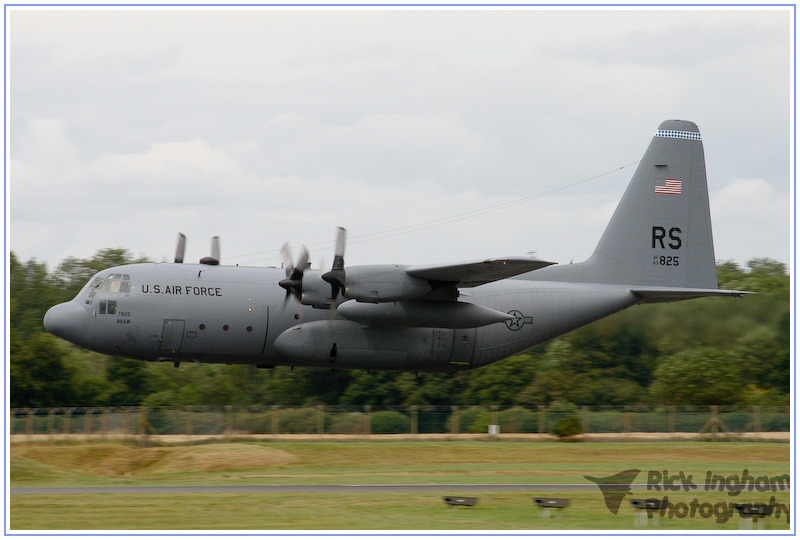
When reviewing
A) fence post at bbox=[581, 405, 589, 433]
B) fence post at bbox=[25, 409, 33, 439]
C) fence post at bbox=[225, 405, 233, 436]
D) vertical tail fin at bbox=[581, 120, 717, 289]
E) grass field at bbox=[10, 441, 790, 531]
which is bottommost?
grass field at bbox=[10, 441, 790, 531]

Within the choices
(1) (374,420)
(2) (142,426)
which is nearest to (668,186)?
(1) (374,420)

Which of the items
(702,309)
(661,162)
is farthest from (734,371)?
(661,162)

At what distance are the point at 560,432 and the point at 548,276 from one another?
23.2 ft

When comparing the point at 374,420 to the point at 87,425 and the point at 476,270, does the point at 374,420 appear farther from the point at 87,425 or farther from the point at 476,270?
the point at 476,270

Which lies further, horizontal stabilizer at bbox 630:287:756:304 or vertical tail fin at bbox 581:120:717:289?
vertical tail fin at bbox 581:120:717:289

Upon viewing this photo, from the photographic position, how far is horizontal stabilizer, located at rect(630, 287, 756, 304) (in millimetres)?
26984

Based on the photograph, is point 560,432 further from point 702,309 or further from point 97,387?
point 97,387

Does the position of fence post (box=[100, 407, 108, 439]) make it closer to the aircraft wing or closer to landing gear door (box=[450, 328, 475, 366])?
landing gear door (box=[450, 328, 475, 366])

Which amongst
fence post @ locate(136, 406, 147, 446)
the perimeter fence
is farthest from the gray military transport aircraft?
the perimeter fence

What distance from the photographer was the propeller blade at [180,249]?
26156 millimetres

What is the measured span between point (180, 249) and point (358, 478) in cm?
799

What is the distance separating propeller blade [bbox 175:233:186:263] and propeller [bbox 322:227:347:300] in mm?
4921

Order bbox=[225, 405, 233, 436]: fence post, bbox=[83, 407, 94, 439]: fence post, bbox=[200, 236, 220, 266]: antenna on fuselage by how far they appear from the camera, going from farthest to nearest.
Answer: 1. bbox=[225, 405, 233, 436]: fence post
2. bbox=[83, 407, 94, 439]: fence post
3. bbox=[200, 236, 220, 266]: antenna on fuselage

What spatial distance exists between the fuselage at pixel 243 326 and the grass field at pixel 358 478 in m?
2.98
